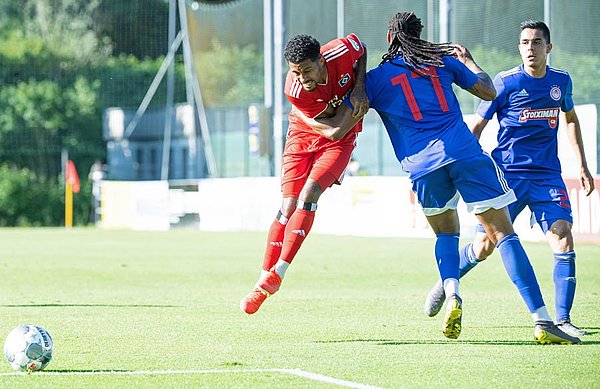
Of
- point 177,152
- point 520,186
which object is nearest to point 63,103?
point 177,152

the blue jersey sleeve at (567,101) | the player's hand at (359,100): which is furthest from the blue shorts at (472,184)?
the blue jersey sleeve at (567,101)

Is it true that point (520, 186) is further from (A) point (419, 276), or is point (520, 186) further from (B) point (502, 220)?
(A) point (419, 276)

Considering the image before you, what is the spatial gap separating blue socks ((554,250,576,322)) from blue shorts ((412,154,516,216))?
1.05m

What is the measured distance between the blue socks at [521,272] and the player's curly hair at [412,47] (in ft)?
4.34

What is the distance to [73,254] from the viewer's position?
21250mm

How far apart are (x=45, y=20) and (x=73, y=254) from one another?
33.7 metres

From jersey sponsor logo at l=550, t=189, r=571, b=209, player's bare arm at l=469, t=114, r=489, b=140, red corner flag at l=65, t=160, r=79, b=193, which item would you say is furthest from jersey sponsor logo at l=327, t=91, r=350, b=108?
red corner flag at l=65, t=160, r=79, b=193

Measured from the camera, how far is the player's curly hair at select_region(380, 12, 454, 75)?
812 cm

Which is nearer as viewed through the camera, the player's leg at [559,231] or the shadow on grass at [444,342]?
the shadow on grass at [444,342]

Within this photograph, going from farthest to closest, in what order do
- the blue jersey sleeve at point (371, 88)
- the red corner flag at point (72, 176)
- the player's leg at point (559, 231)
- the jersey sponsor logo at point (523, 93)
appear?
the red corner flag at point (72, 176) → the jersey sponsor logo at point (523, 93) → the player's leg at point (559, 231) → the blue jersey sleeve at point (371, 88)

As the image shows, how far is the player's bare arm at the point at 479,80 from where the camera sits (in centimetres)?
818

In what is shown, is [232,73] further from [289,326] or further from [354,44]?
[354,44]

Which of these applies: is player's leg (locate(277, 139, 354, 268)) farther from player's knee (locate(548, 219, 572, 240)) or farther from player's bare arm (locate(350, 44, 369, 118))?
player's knee (locate(548, 219, 572, 240))

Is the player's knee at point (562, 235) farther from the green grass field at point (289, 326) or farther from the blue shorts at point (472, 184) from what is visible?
the blue shorts at point (472, 184)
